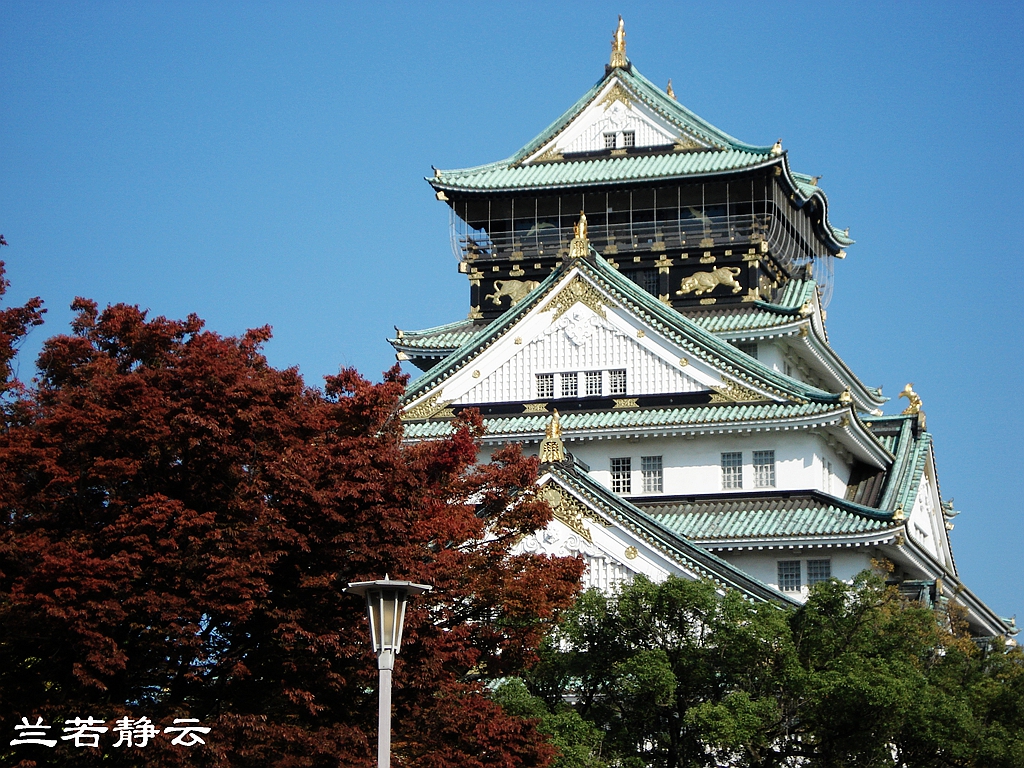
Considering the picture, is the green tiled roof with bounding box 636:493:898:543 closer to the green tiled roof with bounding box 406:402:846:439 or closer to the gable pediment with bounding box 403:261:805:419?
the green tiled roof with bounding box 406:402:846:439

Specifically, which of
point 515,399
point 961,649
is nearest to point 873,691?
point 961,649

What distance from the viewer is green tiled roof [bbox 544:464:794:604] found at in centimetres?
3788

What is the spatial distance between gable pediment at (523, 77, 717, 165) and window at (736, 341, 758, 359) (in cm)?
819

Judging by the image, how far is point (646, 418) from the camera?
4691cm

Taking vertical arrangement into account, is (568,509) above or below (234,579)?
above

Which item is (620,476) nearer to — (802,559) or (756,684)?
(802,559)

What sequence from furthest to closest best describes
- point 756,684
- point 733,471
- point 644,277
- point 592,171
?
point 592,171, point 644,277, point 733,471, point 756,684

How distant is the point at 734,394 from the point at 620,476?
3971 millimetres

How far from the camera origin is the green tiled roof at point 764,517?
44.4m

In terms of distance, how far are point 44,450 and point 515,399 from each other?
70.1ft

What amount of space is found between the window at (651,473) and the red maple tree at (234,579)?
58.0ft

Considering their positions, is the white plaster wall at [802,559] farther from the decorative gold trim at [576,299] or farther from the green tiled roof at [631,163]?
the green tiled roof at [631,163]

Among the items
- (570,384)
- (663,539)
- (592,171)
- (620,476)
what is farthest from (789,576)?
(592,171)

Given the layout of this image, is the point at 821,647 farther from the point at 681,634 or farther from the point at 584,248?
the point at 584,248
